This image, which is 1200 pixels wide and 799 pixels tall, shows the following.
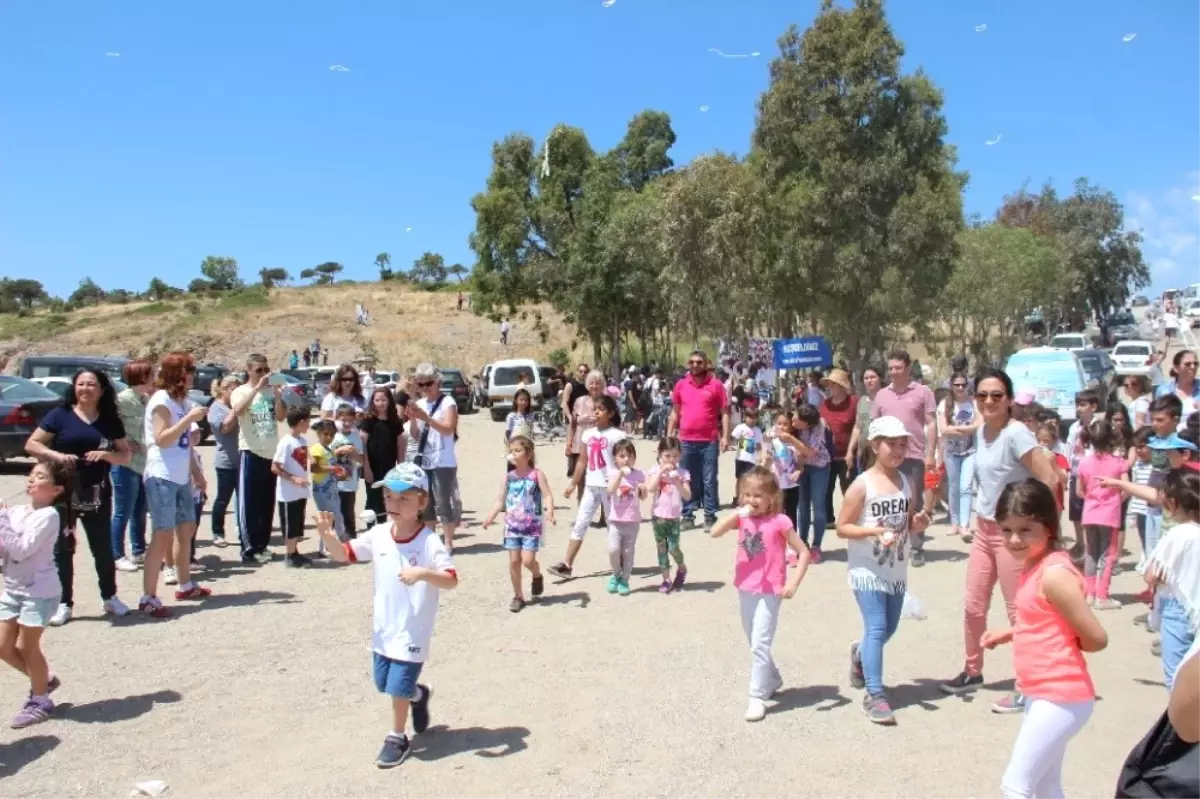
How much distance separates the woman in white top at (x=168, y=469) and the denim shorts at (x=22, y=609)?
74.3 inches

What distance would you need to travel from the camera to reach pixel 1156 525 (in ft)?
23.3

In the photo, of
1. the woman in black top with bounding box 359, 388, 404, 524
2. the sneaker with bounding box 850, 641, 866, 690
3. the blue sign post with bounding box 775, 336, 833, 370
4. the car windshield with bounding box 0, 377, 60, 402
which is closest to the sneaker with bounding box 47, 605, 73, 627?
the woman in black top with bounding box 359, 388, 404, 524

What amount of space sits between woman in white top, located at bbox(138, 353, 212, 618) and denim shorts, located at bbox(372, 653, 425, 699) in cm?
320

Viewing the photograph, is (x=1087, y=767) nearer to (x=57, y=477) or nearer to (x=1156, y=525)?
(x=1156, y=525)

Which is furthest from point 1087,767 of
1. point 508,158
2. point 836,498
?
point 508,158

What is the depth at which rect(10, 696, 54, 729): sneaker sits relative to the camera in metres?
5.33

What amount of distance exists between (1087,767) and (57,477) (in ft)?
18.2

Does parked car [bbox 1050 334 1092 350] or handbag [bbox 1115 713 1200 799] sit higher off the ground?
parked car [bbox 1050 334 1092 350]

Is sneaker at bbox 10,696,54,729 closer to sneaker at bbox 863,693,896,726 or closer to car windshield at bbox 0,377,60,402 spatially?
sneaker at bbox 863,693,896,726

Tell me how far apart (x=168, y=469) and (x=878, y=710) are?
209 inches

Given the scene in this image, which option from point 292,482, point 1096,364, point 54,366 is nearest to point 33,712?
point 292,482

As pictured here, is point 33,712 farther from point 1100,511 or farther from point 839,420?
point 1100,511

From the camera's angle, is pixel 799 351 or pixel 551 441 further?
pixel 551 441

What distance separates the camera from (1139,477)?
24.7ft
